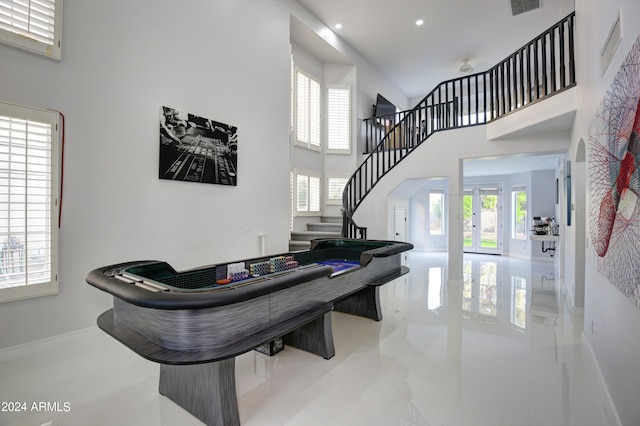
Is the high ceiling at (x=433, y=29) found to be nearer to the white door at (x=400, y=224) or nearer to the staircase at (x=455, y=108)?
the staircase at (x=455, y=108)

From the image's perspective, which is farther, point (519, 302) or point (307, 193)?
point (307, 193)

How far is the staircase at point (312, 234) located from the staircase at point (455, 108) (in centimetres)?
44

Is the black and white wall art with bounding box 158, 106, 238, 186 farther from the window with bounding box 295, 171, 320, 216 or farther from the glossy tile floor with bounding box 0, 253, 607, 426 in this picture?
the window with bounding box 295, 171, 320, 216

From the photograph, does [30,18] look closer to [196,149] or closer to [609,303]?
[196,149]

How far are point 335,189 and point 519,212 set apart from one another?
6.10 meters

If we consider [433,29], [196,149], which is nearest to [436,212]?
[433,29]

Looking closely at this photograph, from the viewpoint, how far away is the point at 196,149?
14.4 feet

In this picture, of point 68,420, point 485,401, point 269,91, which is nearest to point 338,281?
point 485,401

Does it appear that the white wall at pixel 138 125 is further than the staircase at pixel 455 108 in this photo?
No

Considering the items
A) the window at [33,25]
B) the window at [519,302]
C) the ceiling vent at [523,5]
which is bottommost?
the window at [519,302]

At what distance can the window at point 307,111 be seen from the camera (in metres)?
7.38

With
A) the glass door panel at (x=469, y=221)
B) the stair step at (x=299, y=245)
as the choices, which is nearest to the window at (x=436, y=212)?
the glass door panel at (x=469, y=221)

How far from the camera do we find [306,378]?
2.53 m

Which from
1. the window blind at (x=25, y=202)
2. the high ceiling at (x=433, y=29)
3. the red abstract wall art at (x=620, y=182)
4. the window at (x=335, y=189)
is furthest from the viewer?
the window at (x=335, y=189)
